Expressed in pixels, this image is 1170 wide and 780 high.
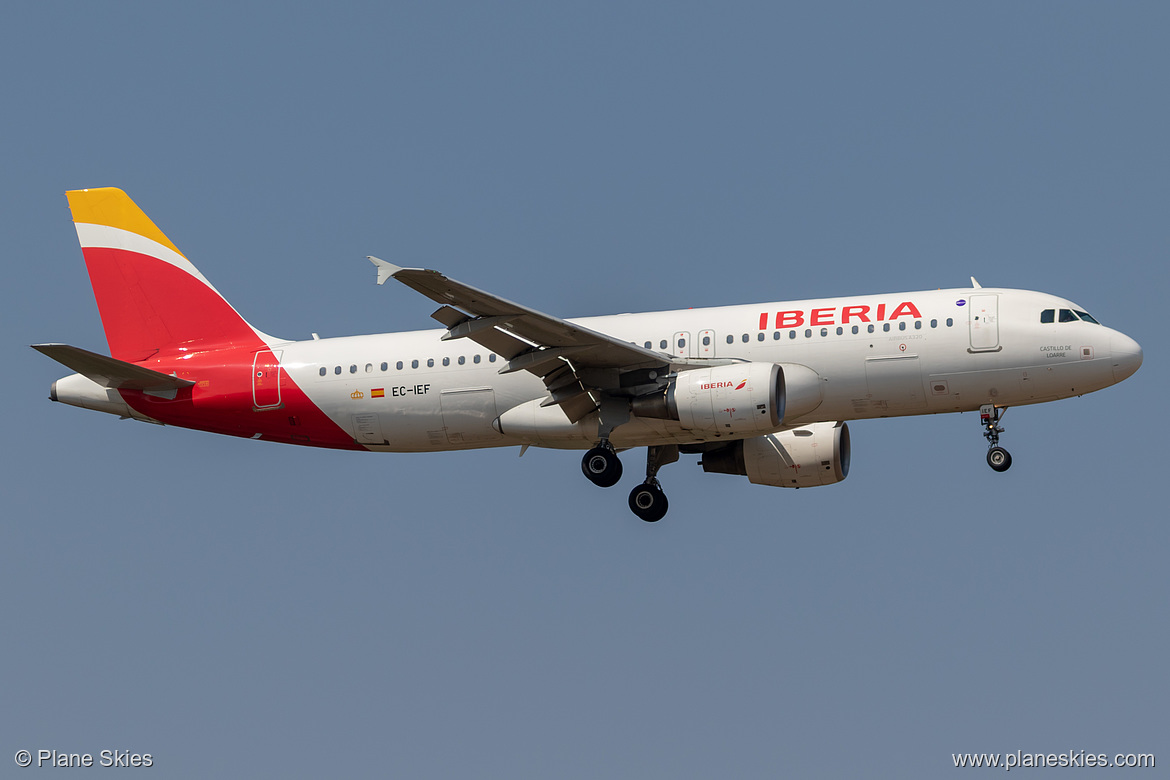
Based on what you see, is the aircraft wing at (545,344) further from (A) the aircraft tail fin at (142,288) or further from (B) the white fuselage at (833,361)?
(A) the aircraft tail fin at (142,288)

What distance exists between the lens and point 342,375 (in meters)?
35.2

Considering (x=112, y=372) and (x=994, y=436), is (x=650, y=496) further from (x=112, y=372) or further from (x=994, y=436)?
(x=112, y=372)

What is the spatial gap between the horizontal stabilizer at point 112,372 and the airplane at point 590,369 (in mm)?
67

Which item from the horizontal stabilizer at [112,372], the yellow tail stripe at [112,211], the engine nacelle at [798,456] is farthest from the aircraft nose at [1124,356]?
the yellow tail stripe at [112,211]

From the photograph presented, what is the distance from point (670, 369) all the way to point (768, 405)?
9.13 feet

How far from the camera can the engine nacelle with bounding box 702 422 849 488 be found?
36.1 meters

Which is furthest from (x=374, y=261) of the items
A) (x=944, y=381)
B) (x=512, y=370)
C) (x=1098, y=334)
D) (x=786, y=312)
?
(x=1098, y=334)

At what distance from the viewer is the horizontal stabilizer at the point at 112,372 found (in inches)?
1305

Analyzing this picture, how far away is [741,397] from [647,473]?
18.5 ft

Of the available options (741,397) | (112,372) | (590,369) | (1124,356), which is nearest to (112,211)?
(112,372)

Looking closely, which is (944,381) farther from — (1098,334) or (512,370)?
(512,370)

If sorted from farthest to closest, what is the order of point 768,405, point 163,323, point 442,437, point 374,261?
point 163,323, point 442,437, point 768,405, point 374,261

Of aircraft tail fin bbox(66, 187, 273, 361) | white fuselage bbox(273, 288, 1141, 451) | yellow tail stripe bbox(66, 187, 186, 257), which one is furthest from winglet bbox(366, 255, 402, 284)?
yellow tail stripe bbox(66, 187, 186, 257)

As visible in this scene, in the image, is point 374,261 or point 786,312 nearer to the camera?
point 374,261
